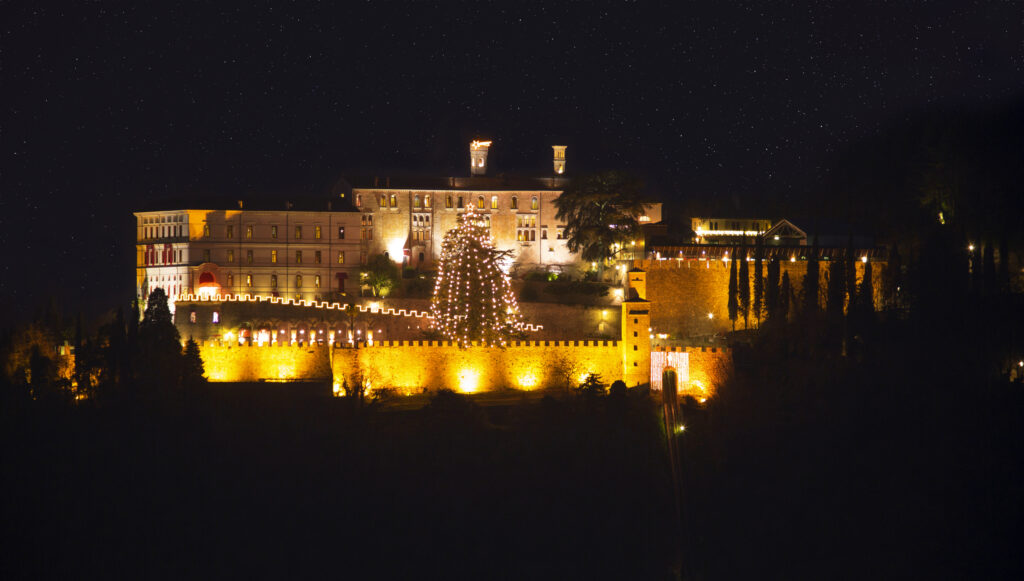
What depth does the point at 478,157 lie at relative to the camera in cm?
9181

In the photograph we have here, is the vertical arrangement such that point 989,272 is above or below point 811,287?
above

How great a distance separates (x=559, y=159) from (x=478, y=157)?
493 cm

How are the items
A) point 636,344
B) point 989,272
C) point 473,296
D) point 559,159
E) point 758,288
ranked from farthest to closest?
point 559,159
point 758,288
point 989,272
point 473,296
point 636,344

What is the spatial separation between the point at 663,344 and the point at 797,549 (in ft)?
43.1

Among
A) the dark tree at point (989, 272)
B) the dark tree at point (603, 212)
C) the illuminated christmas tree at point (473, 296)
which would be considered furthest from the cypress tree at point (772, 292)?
the illuminated christmas tree at point (473, 296)

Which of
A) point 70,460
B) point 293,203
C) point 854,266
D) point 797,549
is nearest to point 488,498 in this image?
point 797,549

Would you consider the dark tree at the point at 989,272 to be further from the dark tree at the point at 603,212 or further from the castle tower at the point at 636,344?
the dark tree at the point at 603,212

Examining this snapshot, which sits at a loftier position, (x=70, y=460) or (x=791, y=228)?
(x=791, y=228)

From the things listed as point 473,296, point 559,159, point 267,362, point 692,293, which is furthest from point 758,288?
point 559,159

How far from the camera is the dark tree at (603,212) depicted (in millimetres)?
77750

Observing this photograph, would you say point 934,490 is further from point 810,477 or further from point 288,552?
point 288,552

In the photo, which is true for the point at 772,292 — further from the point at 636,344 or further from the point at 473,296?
the point at 473,296

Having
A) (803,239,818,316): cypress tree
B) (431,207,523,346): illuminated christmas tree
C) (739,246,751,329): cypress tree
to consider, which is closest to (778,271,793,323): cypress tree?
(803,239,818,316): cypress tree

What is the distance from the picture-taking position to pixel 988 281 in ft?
223
